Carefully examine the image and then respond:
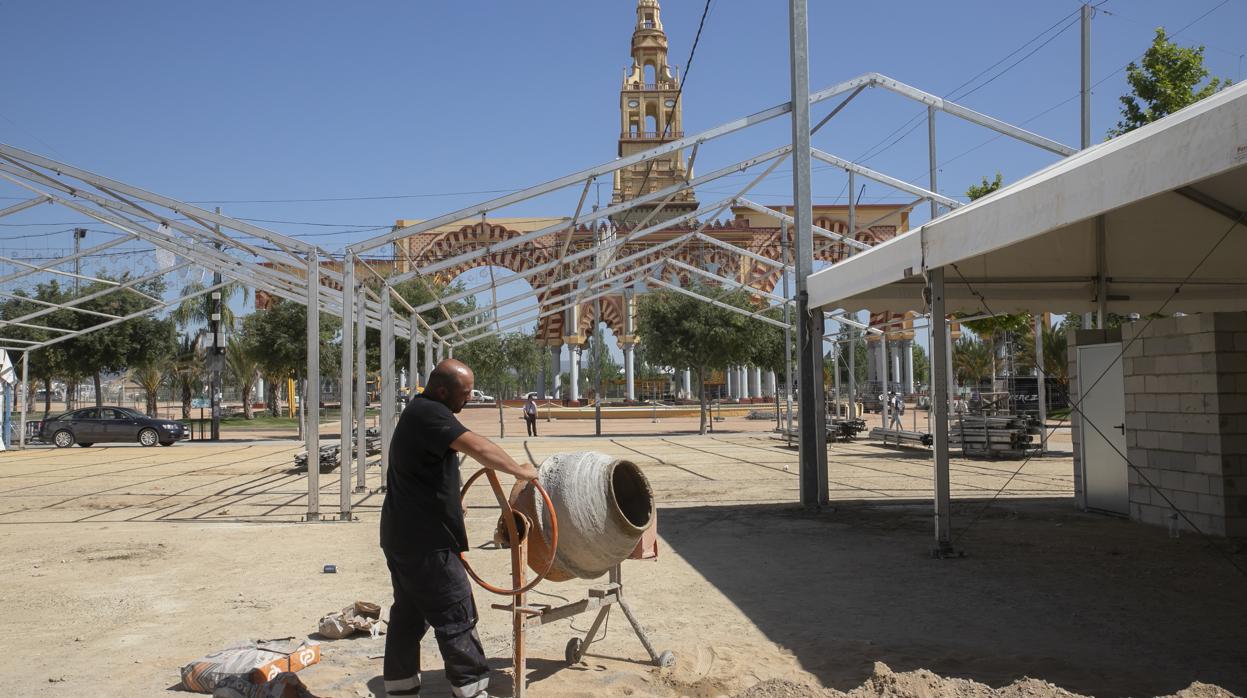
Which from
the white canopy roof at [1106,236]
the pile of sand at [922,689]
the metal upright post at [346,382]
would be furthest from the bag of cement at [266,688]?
the metal upright post at [346,382]

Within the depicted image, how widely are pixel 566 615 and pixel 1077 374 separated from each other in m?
8.94

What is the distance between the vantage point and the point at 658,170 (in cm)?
5266

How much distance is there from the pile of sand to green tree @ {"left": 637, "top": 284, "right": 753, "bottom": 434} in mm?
28197

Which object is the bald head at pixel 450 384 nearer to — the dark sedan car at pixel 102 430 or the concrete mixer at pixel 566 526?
the concrete mixer at pixel 566 526

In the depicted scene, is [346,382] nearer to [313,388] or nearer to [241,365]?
[313,388]

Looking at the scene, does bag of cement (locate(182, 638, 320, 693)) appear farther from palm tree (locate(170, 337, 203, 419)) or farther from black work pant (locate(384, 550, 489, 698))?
palm tree (locate(170, 337, 203, 419))

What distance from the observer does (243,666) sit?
4.79 meters

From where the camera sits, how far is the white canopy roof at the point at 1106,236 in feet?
16.2

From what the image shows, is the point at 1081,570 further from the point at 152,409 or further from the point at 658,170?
the point at 152,409

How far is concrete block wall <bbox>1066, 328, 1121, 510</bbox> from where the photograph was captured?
11.4m

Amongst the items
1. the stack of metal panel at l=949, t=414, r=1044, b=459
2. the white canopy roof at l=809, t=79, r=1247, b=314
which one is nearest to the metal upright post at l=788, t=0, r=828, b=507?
the white canopy roof at l=809, t=79, r=1247, b=314

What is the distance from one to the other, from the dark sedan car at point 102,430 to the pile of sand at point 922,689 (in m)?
28.0

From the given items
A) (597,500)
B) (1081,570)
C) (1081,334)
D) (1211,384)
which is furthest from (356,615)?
(1081,334)

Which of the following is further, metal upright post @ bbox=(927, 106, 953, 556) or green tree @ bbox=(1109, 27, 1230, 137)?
green tree @ bbox=(1109, 27, 1230, 137)
